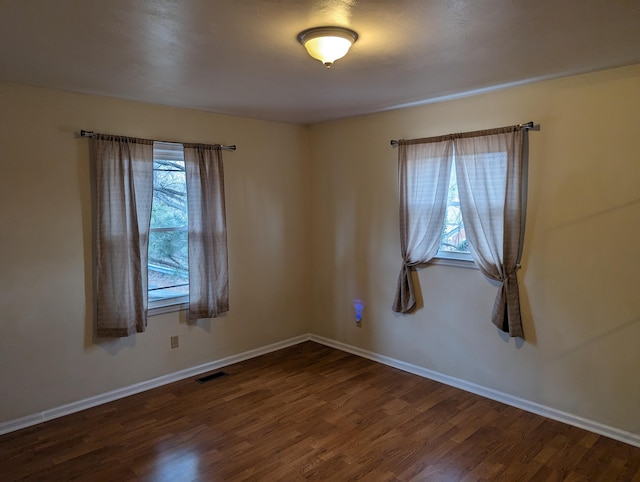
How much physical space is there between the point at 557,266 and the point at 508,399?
3.71 feet

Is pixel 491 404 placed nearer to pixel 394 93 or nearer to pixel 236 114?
pixel 394 93

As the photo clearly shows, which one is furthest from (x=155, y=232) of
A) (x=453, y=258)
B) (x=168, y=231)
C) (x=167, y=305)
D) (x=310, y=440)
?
(x=453, y=258)

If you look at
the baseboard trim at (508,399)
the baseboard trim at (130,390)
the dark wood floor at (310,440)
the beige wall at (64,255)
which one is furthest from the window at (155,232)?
the baseboard trim at (508,399)

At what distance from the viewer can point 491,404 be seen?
3480 mm

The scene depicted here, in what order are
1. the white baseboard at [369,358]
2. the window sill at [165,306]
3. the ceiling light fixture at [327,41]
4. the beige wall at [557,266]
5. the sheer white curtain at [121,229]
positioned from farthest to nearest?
1. the window sill at [165,306]
2. the sheer white curtain at [121,229]
3. the white baseboard at [369,358]
4. the beige wall at [557,266]
5. the ceiling light fixture at [327,41]

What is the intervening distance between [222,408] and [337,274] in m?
1.90

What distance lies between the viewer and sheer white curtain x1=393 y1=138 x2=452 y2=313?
148 inches

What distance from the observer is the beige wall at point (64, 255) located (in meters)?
3.12

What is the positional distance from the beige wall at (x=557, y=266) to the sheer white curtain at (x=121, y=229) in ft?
7.00

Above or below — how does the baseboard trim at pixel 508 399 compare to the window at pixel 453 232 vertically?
below

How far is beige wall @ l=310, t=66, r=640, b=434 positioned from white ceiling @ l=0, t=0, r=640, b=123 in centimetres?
24

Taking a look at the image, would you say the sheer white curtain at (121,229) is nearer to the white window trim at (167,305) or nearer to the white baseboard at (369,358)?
the white window trim at (167,305)

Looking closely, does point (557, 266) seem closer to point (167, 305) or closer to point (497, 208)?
point (497, 208)

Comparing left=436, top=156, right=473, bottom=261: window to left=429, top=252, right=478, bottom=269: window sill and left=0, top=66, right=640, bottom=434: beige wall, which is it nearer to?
left=429, top=252, right=478, bottom=269: window sill
